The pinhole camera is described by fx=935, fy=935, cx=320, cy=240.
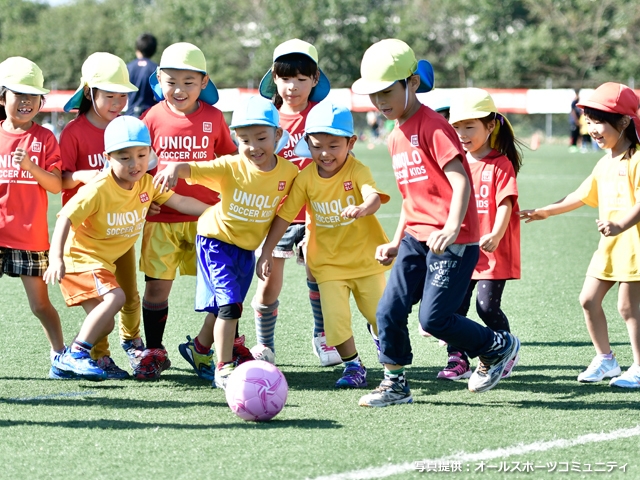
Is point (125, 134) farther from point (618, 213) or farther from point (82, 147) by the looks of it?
point (618, 213)

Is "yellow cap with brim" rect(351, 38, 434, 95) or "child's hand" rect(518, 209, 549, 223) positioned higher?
"yellow cap with brim" rect(351, 38, 434, 95)

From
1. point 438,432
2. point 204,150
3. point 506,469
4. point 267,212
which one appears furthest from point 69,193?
point 506,469

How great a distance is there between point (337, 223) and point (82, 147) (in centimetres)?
163

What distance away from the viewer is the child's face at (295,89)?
5884 mm

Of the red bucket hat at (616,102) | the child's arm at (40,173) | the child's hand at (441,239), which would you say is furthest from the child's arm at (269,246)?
the red bucket hat at (616,102)

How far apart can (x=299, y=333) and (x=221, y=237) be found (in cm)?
167

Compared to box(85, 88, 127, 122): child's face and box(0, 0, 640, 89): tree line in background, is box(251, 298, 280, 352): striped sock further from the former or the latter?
box(0, 0, 640, 89): tree line in background

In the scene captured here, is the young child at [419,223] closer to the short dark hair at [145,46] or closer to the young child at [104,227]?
the young child at [104,227]

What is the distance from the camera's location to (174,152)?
576cm

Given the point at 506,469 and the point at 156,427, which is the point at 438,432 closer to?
the point at 506,469

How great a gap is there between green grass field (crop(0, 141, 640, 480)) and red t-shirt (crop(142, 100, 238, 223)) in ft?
3.57

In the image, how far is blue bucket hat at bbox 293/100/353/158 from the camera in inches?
201

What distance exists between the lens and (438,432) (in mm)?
4379

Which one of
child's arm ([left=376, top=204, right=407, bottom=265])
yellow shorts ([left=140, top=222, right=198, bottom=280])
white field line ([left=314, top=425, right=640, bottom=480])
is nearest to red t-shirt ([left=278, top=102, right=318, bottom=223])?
yellow shorts ([left=140, top=222, right=198, bottom=280])
